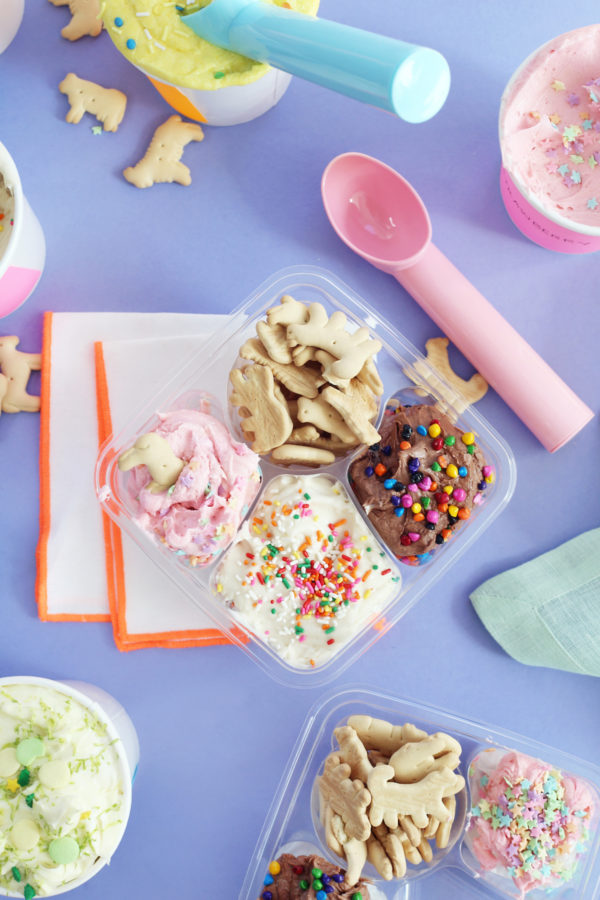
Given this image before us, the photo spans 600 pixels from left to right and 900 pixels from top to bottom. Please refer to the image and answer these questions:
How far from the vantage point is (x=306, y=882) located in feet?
4.16

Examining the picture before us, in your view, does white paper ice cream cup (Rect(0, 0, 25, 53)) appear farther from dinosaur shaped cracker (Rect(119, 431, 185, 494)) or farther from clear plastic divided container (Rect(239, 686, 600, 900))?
clear plastic divided container (Rect(239, 686, 600, 900))

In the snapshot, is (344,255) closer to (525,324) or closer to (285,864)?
(525,324)

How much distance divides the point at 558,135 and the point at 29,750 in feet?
4.41

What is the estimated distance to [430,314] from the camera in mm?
1445

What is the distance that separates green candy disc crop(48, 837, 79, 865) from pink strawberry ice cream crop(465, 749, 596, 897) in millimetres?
650

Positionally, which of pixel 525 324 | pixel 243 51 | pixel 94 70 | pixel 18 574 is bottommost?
pixel 18 574

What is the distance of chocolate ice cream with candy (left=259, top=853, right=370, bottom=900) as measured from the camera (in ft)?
4.10

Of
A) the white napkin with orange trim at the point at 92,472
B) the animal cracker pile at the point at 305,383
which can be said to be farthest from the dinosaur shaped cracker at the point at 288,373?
the white napkin with orange trim at the point at 92,472

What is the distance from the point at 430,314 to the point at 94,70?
0.81 meters

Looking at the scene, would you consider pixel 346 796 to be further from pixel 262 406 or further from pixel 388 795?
pixel 262 406

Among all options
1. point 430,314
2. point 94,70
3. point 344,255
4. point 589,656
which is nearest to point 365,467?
point 430,314

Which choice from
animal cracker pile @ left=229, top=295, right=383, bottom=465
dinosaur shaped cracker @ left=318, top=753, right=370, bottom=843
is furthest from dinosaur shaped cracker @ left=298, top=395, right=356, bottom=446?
dinosaur shaped cracker @ left=318, top=753, right=370, bottom=843

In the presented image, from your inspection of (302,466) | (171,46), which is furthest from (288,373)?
(171,46)

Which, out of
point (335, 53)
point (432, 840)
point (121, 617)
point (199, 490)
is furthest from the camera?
point (121, 617)
